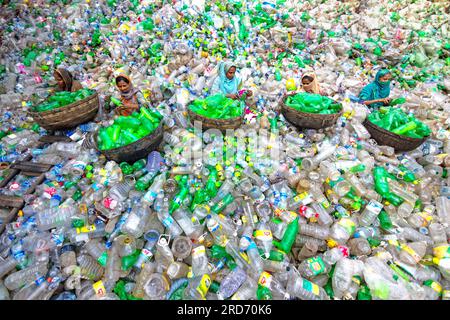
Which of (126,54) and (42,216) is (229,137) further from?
(126,54)

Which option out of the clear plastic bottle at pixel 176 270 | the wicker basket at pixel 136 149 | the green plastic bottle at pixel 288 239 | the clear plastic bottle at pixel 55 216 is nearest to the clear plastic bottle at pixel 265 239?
the green plastic bottle at pixel 288 239

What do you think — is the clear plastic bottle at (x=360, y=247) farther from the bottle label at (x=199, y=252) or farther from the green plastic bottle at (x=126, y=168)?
the green plastic bottle at (x=126, y=168)

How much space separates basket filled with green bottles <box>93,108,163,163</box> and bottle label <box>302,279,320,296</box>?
2.34 metres

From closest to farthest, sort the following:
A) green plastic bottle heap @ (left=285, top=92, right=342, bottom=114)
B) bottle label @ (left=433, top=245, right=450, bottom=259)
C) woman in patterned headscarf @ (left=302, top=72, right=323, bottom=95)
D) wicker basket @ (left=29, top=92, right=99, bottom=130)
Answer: bottle label @ (left=433, top=245, right=450, bottom=259) → wicker basket @ (left=29, top=92, right=99, bottom=130) → green plastic bottle heap @ (left=285, top=92, right=342, bottom=114) → woman in patterned headscarf @ (left=302, top=72, right=323, bottom=95)

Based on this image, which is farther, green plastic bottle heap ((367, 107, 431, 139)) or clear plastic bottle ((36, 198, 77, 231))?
green plastic bottle heap ((367, 107, 431, 139))

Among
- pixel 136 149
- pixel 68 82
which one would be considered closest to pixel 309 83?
pixel 136 149

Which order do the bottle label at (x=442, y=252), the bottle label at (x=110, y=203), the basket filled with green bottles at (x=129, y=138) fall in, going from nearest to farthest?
the bottle label at (x=442, y=252), the bottle label at (x=110, y=203), the basket filled with green bottles at (x=129, y=138)

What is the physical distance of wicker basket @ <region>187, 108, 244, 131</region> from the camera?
3426 mm

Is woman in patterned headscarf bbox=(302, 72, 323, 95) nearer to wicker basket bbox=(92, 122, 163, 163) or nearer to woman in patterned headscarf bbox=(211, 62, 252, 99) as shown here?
woman in patterned headscarf bbox=(211, 62, 252, 99)

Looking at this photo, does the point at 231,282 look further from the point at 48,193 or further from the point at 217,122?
the point at 48,193

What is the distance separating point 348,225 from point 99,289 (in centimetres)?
269

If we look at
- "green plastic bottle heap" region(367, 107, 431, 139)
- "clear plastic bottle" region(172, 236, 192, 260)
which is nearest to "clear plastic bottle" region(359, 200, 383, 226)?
"green plastic bottle heap" region(367, 107, 431, 139)

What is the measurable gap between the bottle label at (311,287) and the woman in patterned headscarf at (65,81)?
4474 millimetres

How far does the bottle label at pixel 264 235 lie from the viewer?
272 centimetres
